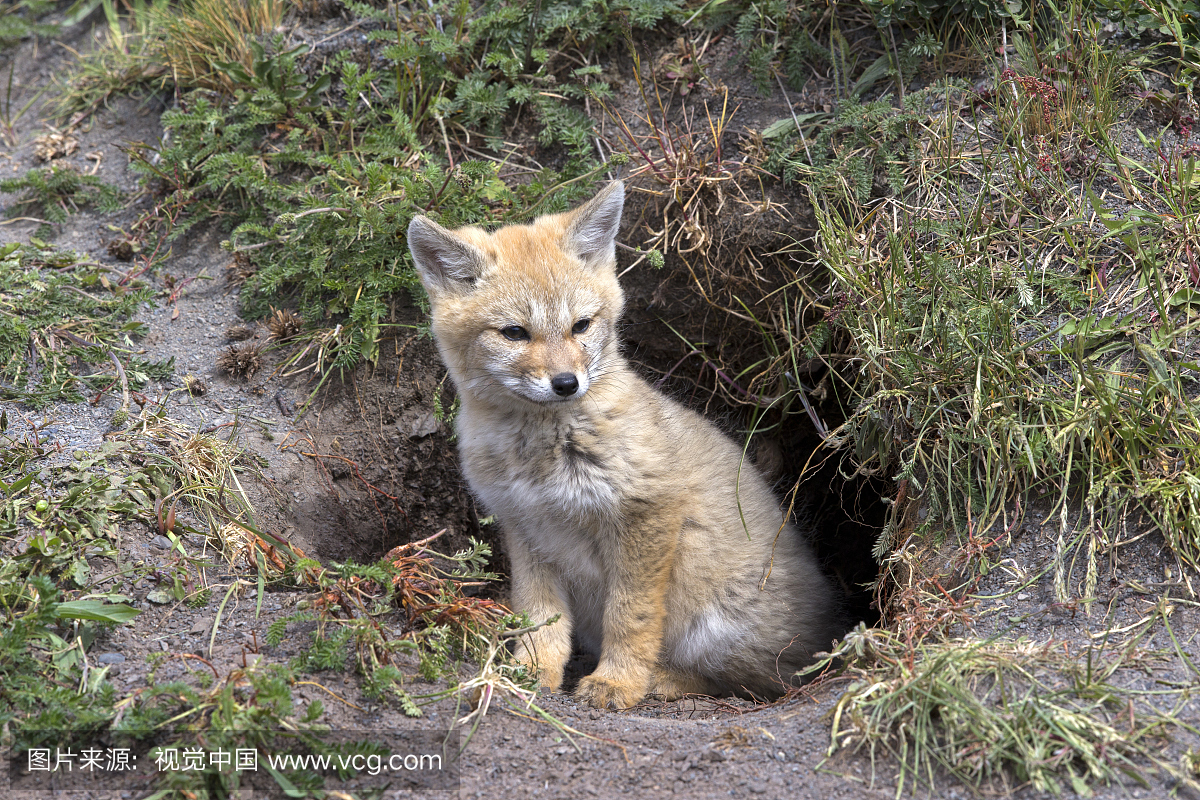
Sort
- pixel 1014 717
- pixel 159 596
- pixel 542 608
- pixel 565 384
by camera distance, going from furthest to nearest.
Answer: pixel 542 608 → pixel 565 384 → pixel 159 596 → pixel 1014 717

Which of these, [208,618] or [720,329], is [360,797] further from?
[720,329]

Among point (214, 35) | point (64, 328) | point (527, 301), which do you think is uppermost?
point (214, 35)

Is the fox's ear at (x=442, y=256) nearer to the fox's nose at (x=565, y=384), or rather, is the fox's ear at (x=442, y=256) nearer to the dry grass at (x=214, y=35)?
the fox's nose at (x=565, y=384)

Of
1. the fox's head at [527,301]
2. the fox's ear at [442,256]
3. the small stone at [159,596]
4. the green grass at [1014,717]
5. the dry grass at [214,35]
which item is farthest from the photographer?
the dry grass at [214,35]

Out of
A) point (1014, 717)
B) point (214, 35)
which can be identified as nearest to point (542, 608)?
point (1014, 717)

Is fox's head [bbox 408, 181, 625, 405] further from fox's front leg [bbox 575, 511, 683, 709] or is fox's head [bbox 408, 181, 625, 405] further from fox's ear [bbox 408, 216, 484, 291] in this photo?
fox's front leg [bbox 575, 511, 683, 709]

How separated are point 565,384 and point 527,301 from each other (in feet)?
1.58

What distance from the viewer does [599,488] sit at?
3.53m

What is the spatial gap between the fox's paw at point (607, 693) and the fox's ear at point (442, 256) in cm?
187

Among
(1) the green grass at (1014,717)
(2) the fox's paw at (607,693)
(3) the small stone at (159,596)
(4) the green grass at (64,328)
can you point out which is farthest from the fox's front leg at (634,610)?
(4) the green grass at (64,328)

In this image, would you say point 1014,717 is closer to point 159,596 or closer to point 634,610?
point 634,610

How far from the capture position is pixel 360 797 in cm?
255

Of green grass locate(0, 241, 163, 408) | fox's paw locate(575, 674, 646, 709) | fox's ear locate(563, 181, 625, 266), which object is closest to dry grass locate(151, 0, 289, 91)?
green grass locate(0, 241, 163, 408)

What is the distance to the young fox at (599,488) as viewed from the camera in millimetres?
3570
